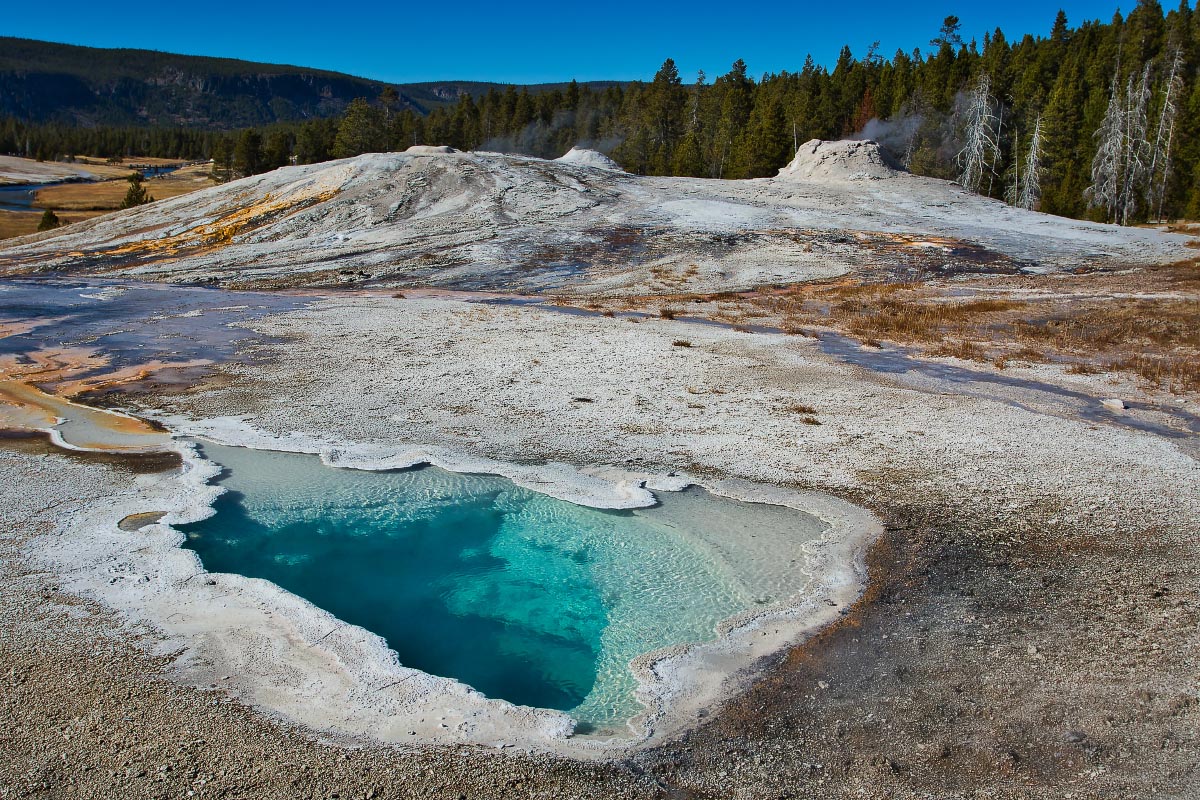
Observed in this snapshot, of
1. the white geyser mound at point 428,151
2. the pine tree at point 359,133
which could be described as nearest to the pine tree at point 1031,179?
the white geyser mound at point 428,151

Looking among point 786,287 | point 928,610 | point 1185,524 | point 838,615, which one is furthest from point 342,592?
point 786,287

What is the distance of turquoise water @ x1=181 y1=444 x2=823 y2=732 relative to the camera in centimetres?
453

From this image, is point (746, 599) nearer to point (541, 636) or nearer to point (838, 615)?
point (838, 615)

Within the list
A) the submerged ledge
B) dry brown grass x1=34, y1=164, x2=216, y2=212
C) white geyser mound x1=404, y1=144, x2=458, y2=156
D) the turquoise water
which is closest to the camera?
the submerged ledge

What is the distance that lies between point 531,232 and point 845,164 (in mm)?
15719

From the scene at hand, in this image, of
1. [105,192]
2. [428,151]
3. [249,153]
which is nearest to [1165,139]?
[428,151]

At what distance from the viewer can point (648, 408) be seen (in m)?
8.96

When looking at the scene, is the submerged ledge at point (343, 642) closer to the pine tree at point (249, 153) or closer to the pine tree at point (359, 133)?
the pine tree at point (359, 133)

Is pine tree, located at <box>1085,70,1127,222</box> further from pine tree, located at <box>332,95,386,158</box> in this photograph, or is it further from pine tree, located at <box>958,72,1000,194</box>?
pine tree, located at <box>332,95,386,158</box>

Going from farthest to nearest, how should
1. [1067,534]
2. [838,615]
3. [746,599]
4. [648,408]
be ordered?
1. [648,408]
2. [1067,534]
3. [746,599]
4. [838,615]

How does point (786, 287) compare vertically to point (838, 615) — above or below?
above

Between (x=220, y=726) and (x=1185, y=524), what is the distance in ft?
21.0

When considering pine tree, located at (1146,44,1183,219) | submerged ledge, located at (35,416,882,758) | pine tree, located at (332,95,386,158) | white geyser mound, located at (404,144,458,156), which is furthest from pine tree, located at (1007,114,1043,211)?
pine tree, located at (332,95,386,158)

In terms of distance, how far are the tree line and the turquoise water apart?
123 feet
